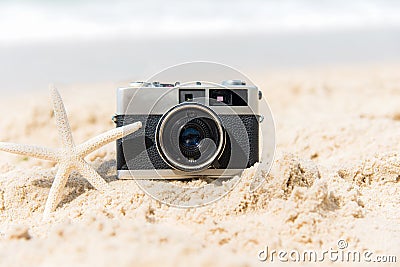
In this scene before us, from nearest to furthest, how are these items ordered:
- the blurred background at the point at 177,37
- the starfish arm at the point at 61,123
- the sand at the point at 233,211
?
the sand at the point at 233,211 → the starfish arm at the point at 61,123 → the blurred background at the point at 177,37

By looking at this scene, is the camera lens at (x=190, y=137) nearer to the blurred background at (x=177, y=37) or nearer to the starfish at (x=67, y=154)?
the starfish at (x=67, y=154)

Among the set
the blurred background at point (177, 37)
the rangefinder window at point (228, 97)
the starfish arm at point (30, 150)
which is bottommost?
the starfish arm at point (30, 150)

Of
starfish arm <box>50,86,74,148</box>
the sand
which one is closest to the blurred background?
the sand

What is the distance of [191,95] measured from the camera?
2379mm

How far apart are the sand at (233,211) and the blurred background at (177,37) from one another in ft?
12.7

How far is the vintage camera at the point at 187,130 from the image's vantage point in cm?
230

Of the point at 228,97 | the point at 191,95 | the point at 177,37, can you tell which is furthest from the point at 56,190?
the point at 177,37

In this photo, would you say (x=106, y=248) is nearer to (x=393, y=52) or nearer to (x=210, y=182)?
(x=210, y=182)

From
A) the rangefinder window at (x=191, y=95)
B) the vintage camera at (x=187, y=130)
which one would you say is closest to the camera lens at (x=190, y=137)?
the vintage camera at (x=187, y=130)

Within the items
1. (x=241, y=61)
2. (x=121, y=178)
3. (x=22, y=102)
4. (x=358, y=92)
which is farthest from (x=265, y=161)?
(x=241, y=61)

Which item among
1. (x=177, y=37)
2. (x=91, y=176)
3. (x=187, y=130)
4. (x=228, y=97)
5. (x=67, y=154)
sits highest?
(x=177, y=37)

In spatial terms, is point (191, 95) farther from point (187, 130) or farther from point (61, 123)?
point (61, 123)

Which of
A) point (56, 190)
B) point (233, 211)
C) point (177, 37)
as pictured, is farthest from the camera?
point (177, 37)

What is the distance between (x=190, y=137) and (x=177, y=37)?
28.4ft
